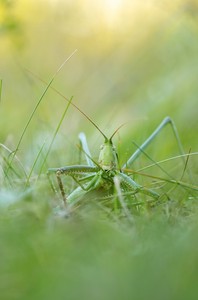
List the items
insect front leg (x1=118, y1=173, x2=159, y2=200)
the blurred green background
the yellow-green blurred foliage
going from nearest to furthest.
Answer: the blurred green background
insect front leg (x1=118, y1=173, x2=159, y2=200)
the yellow-green blurred foliage

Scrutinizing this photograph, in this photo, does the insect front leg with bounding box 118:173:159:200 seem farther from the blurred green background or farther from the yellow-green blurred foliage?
the yellow-green blurred foliage

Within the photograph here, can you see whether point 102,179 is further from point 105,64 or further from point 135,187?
point 105,64

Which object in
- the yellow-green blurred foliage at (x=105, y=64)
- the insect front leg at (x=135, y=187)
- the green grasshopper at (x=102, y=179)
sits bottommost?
the insect front leg at (x=135, y=187)

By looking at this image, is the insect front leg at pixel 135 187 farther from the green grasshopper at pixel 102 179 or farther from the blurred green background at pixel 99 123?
the blurred green background at pixel 99 123

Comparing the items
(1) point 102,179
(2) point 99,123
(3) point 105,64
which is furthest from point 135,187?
(3) point 105,64

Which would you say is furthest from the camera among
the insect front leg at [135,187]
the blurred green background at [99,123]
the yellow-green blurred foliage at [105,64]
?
the yellow-green blurred foliage at [105,64]

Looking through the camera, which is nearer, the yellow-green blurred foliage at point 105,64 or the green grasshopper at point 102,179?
the green grasshopper at point 102,179

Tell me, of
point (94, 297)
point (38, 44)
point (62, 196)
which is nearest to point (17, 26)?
point (62, 196)

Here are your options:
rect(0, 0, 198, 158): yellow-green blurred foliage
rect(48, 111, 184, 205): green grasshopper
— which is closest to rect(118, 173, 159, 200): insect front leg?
rect(48, 111, 184, 205): green grasshopper

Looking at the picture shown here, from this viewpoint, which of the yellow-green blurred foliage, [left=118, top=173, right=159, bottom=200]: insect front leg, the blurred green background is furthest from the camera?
the yellow-green blurred foliage

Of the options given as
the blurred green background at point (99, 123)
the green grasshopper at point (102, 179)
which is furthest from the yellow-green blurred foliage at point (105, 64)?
the green grasshopper at point (102, 179)
